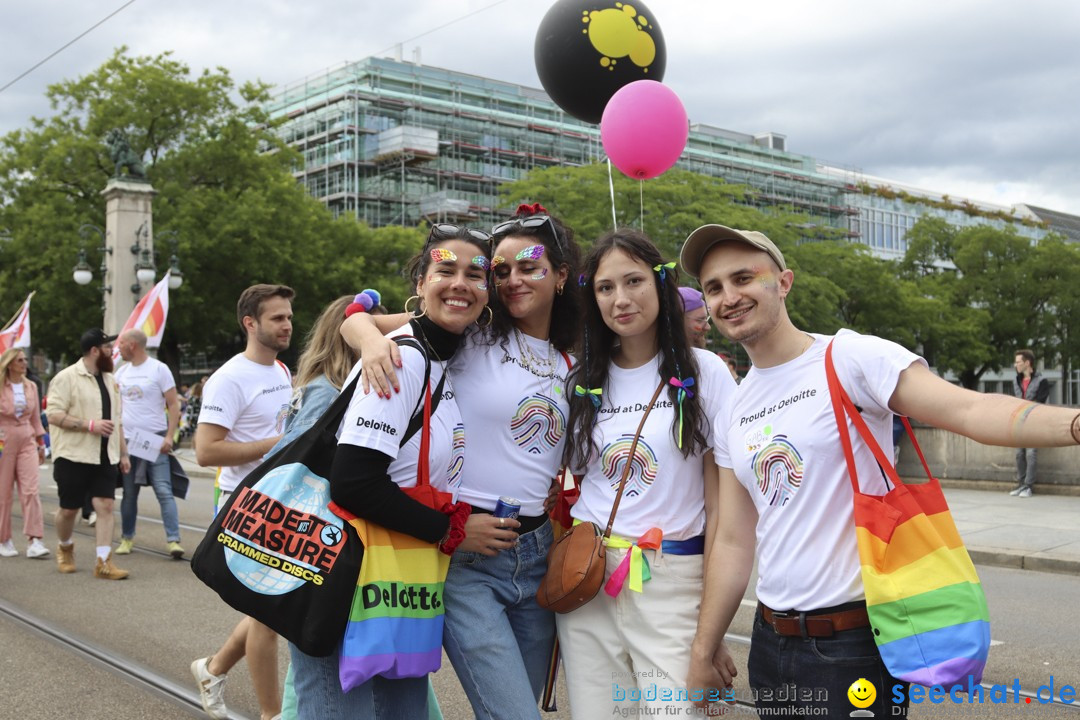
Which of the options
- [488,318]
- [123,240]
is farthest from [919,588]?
[123,240]

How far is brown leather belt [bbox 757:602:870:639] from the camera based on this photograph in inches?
91.0

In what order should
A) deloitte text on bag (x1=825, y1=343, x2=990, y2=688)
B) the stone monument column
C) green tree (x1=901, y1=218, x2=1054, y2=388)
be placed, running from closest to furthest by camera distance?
1. deloitte text on bag (x1=825, y1=343, x2=990, y2=688)
2. the stone monument column
3. green tree (x1=901, y1=218, x2=1054, y2=388)

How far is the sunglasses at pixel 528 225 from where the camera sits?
3.09 m

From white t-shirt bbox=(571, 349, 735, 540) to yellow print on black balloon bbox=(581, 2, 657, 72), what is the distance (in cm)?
510

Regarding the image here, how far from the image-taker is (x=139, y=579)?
7992 mm

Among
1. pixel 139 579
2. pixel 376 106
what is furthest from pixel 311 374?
pixel 376 106

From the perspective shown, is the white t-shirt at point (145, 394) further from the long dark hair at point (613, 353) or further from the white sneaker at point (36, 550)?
the long dark hair at point (613, 353)

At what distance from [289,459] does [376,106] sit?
60078mm

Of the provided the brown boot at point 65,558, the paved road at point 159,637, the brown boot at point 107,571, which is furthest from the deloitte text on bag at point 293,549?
the brown boot at point 65,558

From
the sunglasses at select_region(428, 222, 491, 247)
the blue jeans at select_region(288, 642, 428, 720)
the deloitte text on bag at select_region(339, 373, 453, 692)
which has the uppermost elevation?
the sunglasses at select_region(428, 222, 491, 247)

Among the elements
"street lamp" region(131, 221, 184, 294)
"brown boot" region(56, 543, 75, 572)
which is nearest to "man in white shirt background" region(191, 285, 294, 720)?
"brown boot" region(56, 543, 75, 572)

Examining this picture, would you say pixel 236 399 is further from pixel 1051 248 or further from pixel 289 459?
pixel 1051 248

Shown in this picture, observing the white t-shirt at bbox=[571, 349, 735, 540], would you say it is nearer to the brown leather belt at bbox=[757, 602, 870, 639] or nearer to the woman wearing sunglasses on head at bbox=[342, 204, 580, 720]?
the woman wearing sunglasses on head at bbox=[342, 204, 580, 720]

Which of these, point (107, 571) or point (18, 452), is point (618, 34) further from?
point (18, 452)
